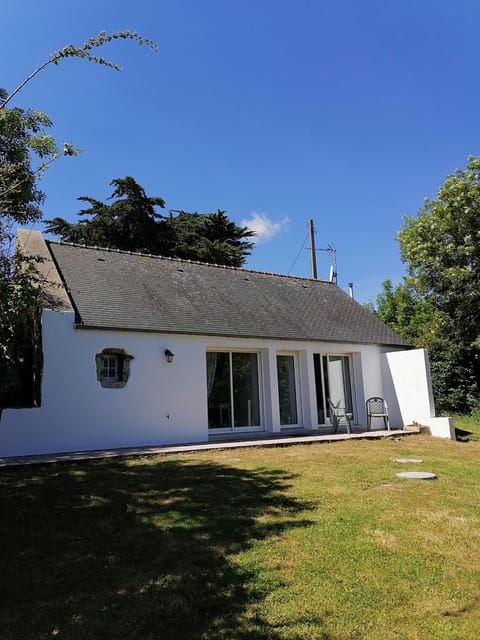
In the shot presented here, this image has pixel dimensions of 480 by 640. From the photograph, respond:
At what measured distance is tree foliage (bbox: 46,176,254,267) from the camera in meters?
27.0

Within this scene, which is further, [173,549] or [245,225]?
[245,225]

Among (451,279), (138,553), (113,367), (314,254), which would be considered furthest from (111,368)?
(314,254)

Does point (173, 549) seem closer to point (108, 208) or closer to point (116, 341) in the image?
point (116, 341)

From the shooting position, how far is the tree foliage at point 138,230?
2698cm

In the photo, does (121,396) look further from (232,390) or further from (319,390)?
(319,390)

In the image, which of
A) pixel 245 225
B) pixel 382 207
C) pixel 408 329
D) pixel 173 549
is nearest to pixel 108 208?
pixel 245 225

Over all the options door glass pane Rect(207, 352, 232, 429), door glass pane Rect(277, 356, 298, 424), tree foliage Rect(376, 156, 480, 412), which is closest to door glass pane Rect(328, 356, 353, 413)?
door glass pane Rect(277, 356, 298, 424)

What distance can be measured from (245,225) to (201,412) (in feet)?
70.4

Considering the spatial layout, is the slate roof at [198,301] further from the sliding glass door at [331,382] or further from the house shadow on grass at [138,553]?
the house shadow on grass at [138,553]

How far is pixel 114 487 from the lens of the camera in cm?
664

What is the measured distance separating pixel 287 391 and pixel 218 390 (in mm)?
2476

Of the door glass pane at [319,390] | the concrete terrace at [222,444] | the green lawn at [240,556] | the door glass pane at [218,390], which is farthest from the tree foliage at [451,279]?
the green lawn at [240,556]

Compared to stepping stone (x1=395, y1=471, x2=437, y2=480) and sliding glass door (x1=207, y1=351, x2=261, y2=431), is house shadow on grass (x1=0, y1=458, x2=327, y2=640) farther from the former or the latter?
sliding glass door (x1=207, y1=351, x2=261, y2=431)

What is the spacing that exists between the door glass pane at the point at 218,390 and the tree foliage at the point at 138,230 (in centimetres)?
1587
